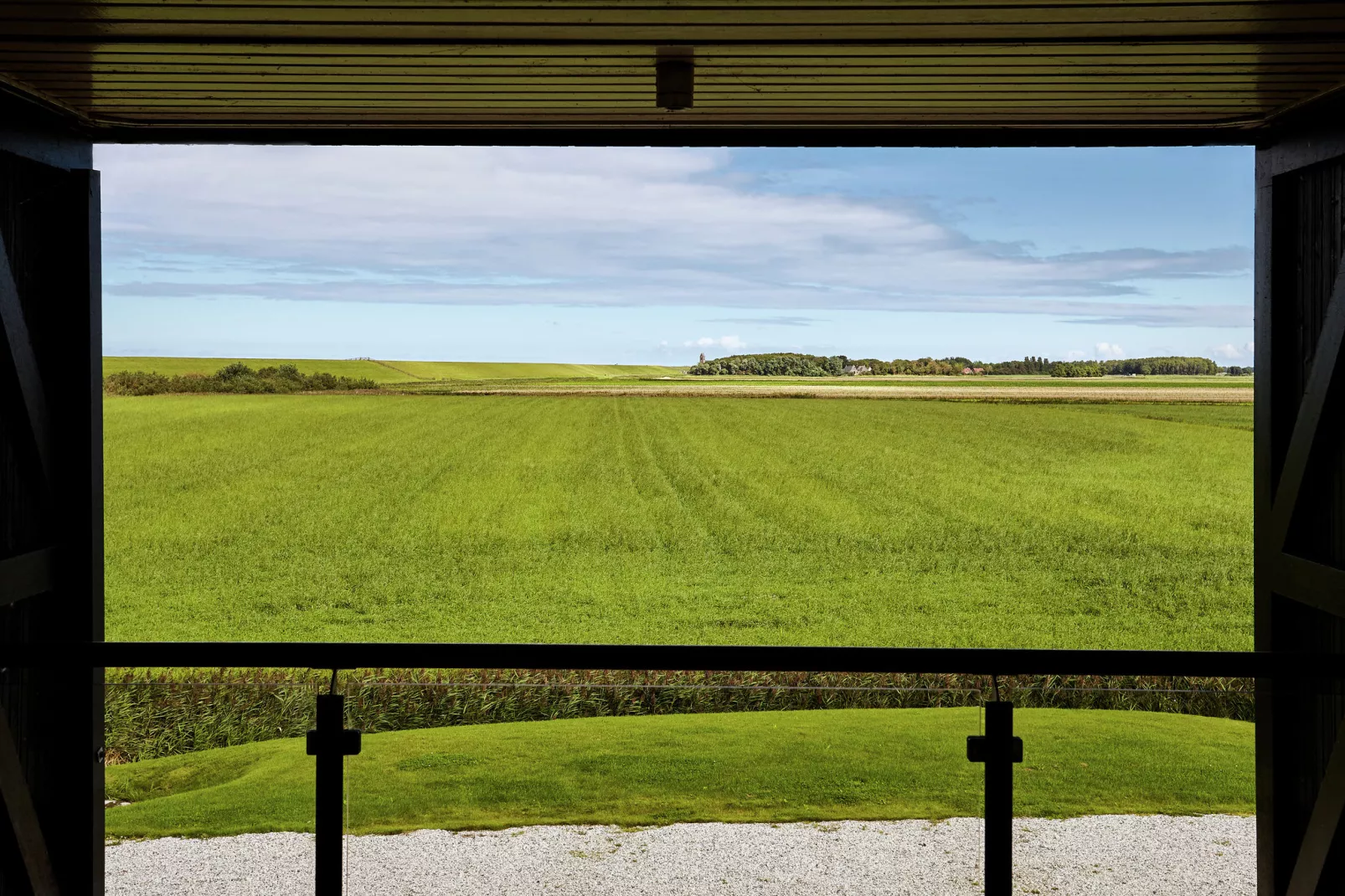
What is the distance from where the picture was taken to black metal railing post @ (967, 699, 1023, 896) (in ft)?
7.06

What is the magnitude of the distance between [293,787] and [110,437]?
42.2 metres

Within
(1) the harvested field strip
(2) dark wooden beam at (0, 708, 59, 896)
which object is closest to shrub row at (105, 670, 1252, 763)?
(2) dark wooden beam at (0, 708, 59, 896)

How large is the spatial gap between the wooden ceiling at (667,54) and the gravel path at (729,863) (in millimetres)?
1801

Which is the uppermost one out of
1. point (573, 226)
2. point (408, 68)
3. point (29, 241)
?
point (573, 226)

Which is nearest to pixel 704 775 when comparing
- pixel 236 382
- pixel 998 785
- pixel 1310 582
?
pixel 998 785

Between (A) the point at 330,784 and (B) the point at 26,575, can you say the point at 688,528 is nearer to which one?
(B) the point at 26,575

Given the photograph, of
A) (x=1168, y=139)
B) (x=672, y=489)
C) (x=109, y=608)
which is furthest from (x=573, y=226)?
(x=1168, y=139)

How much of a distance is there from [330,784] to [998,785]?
4.32 ft

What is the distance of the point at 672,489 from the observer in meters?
37.6

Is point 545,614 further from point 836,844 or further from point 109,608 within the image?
point 836,844

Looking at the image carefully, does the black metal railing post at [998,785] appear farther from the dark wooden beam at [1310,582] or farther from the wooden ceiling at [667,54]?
the wooden ceiling at [667,54]

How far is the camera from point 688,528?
3350 cm

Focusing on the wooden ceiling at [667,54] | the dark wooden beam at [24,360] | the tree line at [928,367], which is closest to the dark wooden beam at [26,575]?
the dark wooden beam at [24,360]

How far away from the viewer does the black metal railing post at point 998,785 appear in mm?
2152
